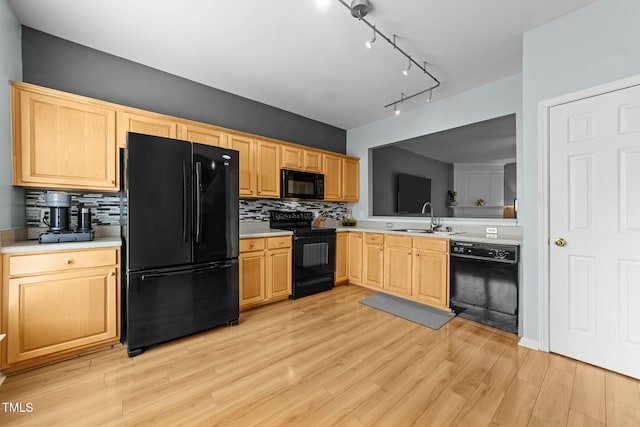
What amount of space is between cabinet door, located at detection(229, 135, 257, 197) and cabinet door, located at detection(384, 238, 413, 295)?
6.81 ft

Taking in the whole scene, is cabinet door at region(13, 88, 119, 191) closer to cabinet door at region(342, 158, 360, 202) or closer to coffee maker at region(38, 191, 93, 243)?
coffee maker at region(38, 191, 93, 243)

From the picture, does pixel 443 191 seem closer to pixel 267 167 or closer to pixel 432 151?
pixel 432 151

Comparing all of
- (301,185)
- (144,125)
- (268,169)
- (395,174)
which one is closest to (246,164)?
(268,169)

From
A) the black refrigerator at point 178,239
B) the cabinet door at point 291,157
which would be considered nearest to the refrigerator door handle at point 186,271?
the black refrigerator at point 178,239

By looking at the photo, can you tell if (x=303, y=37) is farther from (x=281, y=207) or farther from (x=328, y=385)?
(x=328, y=385)

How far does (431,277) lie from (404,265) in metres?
0.39

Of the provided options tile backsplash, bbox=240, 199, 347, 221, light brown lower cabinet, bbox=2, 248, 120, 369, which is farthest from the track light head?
light brown lower cabinet, bbox=2, 248, 120, 369

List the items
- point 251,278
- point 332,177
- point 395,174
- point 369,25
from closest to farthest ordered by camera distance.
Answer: point 369,25 < point 251,278 < point 332,177 < point 395,174

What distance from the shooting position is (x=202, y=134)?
3066 millimetres

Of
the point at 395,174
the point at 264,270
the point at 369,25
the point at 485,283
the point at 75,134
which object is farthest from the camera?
the point at 395,174

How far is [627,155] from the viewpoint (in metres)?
1.94

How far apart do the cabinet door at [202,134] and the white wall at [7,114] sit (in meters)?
1.24

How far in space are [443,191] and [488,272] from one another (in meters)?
3.00

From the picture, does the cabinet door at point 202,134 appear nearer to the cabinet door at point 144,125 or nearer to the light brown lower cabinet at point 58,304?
the cabinet door at point 144,125
